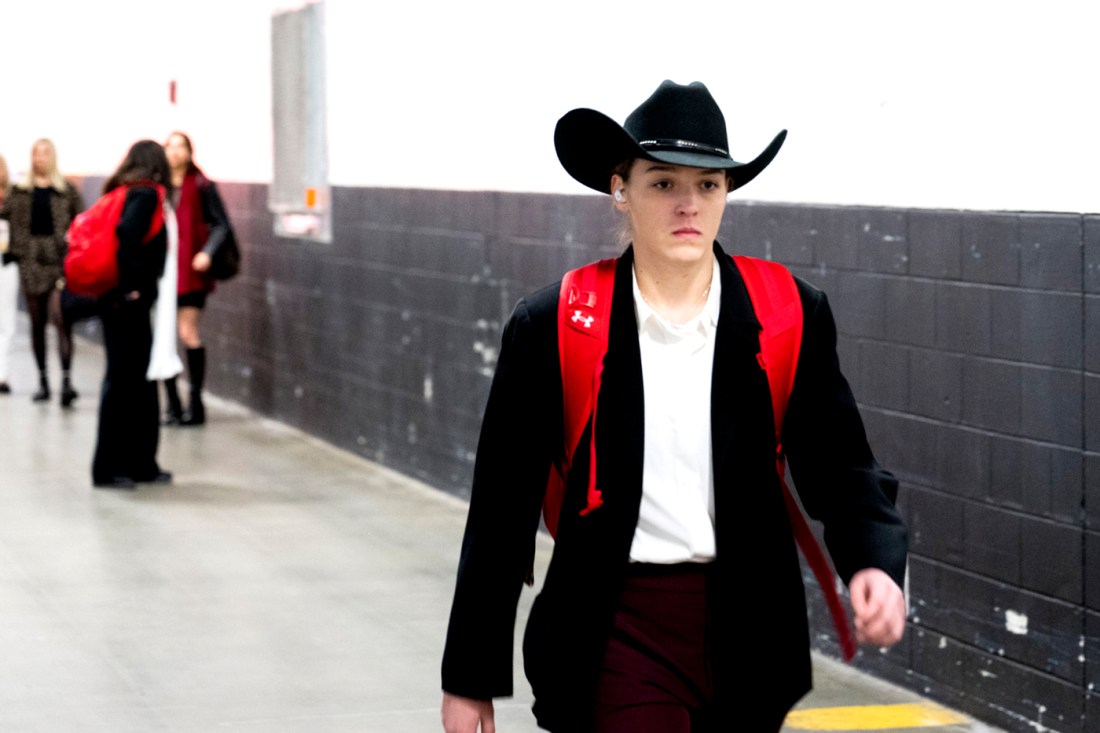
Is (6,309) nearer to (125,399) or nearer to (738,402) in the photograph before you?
(125,399)

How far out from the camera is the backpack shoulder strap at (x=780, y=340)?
11.2ft

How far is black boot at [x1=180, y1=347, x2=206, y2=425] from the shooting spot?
1359 centimetres

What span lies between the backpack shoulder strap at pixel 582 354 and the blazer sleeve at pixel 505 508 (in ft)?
0.07

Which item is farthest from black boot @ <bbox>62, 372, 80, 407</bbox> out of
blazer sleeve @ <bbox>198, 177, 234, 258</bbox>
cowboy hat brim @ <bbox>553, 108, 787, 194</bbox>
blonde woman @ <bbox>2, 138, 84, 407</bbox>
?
cowboy hat brim @ <bbox>553, 108, 787, 194</bbox>

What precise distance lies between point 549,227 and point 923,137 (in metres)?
3.23

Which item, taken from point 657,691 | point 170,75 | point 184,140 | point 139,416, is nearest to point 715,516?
point 657,691

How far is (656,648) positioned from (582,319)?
23.1 inches

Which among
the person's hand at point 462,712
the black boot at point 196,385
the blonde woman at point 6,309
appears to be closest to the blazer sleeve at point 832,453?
the person's hand at point 462,712

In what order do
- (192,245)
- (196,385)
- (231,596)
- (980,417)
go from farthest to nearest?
1. (196,385)
2. (192,245)
3. (231,596)
4. (980,417)

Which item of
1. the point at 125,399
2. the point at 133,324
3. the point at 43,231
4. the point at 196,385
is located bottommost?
the point at 196,385

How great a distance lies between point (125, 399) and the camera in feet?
35.5

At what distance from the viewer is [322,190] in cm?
1257

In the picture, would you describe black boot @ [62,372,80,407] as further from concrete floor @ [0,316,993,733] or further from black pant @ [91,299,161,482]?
black pant @ [91,299,161,482]

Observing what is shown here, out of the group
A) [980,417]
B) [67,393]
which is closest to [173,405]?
[67,393]
